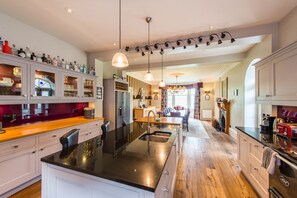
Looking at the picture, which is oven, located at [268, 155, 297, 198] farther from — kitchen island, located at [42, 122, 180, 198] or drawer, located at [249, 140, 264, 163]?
kitchen island, located at [42, 122, 180, 198]

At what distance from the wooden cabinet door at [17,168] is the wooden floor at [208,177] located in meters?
0.21

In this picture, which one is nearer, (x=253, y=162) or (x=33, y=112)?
(x=253, y=162)

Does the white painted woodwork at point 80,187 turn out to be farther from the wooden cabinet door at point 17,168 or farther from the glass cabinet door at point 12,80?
the glass cabinet door at point 12,80

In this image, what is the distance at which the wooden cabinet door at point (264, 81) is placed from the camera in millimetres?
2248

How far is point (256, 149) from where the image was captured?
195 cm

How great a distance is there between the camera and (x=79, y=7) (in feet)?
6.88

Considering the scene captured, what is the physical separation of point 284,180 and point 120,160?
167 centimetres

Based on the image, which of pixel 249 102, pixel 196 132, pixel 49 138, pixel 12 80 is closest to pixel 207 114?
pixel 196 132

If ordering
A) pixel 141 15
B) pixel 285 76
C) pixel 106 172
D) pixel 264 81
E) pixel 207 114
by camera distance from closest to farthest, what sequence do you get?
pixel 106 172 < pixel 285 76 < pixel 141 15 < pixel 264 81 < pixel 207 114

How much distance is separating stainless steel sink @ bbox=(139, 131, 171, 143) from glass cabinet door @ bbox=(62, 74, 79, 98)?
226cm

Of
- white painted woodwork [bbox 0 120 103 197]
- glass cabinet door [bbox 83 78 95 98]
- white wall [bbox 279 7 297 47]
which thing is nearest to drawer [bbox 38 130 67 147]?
white painted woodwork [bbox 0 120 103 197]

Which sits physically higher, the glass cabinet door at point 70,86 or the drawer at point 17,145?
the glass cabinet door at point 70,86

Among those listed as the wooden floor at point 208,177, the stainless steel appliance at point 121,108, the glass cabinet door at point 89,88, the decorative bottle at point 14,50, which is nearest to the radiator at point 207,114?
the wooden floor at point 208,177

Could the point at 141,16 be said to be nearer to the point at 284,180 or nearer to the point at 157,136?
the point at 157,136
